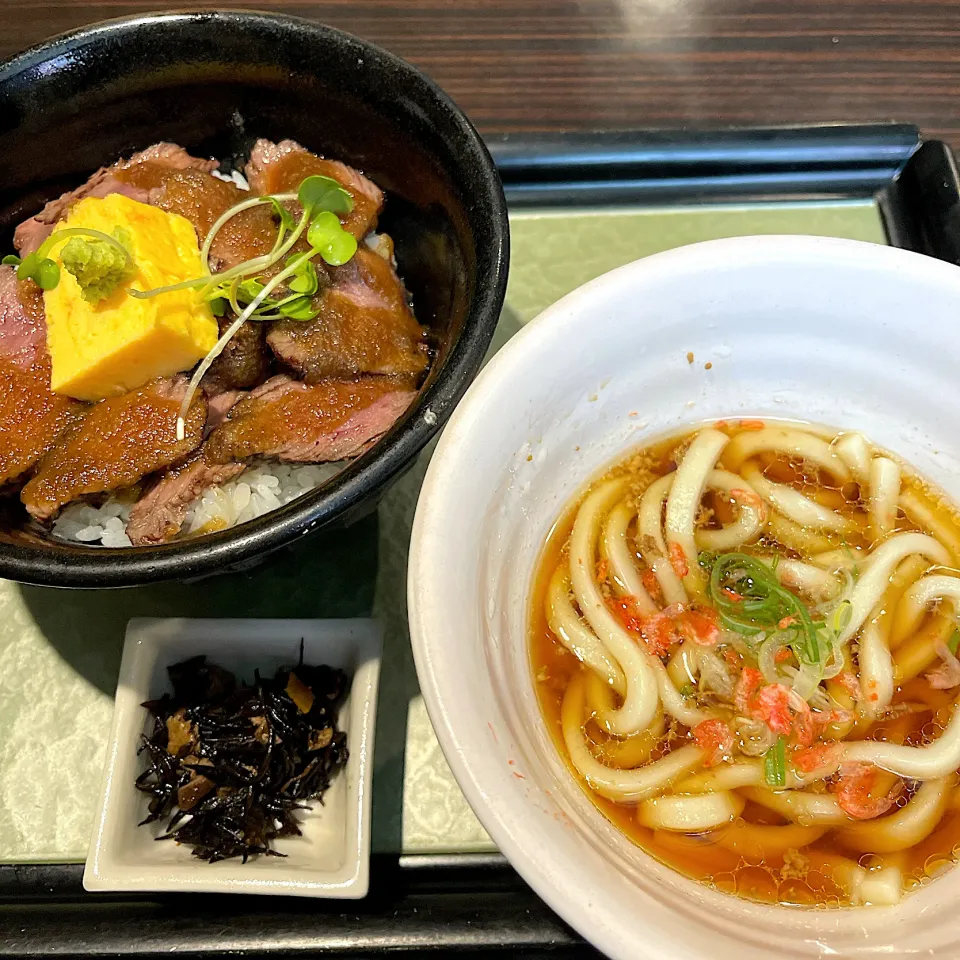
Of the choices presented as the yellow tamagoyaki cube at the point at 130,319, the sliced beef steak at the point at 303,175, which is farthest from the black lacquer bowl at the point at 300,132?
the yellow tamagoyaki cube at the point at 130,319

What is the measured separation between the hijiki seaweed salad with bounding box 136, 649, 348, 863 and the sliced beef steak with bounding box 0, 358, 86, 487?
46 cm

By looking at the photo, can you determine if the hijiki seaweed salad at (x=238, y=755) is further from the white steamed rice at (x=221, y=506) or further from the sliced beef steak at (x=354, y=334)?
the sliced beef steak at (x=354, y=334)

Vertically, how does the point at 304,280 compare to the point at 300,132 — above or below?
below

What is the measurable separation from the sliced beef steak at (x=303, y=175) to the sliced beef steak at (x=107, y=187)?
0.14 meters

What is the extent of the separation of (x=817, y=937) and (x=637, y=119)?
1990mm

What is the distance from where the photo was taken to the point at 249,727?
4.56 feet

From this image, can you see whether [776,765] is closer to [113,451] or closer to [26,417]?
[113,451]

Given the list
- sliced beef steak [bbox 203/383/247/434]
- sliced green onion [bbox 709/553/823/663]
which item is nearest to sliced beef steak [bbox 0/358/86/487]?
sliced beef steak [bbox 203/383/247/434]

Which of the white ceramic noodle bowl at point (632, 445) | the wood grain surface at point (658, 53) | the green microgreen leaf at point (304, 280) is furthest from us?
the wood grain surface at point (658, 53)

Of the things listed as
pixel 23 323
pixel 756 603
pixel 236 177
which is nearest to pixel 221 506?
pixel 23 323

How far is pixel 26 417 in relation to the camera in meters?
1.42

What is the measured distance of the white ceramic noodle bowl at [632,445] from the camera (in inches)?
34.9

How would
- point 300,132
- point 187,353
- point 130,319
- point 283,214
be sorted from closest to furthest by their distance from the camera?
point 130,319, point 187,353, point 283,214, point 300,132

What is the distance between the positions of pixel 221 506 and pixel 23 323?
0.54 metres
